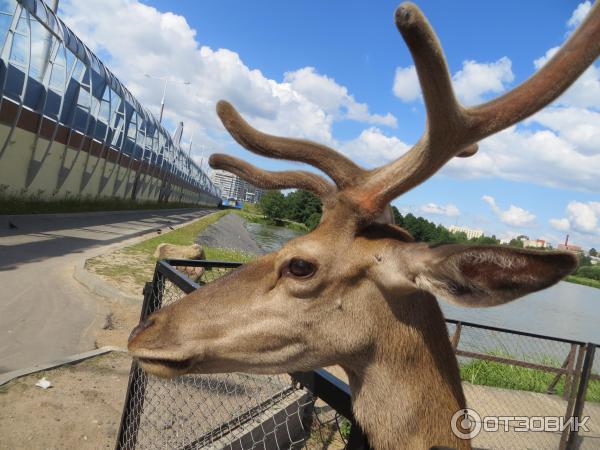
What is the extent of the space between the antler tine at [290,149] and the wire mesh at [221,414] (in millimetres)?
1996

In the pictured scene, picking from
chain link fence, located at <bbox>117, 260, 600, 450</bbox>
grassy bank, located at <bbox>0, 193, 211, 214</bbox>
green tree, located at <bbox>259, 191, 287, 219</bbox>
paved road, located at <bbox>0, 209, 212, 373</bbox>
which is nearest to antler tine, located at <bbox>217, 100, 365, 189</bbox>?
chain link fence, located at <bbox>117, 260, 600, 450</bbox>

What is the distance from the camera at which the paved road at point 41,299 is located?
22.5 ft

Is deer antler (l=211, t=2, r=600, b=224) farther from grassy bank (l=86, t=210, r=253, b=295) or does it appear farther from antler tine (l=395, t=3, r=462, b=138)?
grassy bank (l=86, t=210, r=253, b=295)

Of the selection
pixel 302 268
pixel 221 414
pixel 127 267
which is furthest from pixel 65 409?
pixel 127 267

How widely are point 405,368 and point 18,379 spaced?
5109mm

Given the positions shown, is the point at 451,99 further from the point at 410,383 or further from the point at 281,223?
the point at 281,223

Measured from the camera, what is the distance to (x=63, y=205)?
78.1ft

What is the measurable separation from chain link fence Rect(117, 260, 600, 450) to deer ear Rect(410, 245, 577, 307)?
0.70m

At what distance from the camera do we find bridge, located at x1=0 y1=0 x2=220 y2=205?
1658 centimetres

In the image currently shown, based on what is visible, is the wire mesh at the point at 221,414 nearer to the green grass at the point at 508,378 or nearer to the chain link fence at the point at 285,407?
the chain link fence at the point at 285,407

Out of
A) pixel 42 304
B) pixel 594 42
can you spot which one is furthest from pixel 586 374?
pixel 42 304


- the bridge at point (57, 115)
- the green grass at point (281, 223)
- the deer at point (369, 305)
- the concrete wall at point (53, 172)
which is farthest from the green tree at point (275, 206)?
the deer at point (369, 305)

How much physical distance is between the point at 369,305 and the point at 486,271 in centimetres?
70

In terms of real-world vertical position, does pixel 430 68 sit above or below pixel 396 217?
above
